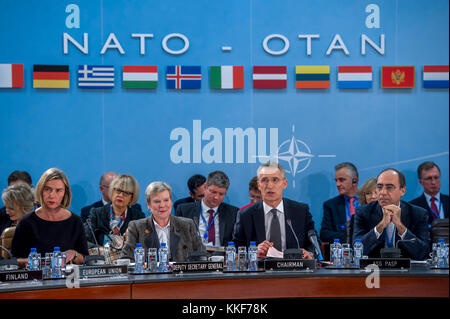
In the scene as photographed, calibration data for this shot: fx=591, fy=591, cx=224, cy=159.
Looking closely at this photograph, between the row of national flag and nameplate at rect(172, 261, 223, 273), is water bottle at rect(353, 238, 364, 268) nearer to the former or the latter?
nameplate at rect(172, 261, 223, 273)

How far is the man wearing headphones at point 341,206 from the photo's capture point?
5.28 m

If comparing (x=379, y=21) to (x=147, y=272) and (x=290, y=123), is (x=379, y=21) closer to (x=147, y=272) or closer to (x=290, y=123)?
(x=290, y=123)

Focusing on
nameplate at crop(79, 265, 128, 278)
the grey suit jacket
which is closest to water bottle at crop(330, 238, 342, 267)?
the grey suit jacket

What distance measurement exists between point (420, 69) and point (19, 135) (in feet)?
13.5

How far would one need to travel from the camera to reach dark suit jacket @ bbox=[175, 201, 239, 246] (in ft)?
16.4

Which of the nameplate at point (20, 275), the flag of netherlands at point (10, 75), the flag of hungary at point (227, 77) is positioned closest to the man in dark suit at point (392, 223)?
the nameplate at point (20, 275)

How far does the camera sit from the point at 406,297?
3.13 metres

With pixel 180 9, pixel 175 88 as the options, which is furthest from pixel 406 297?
pixel 180 9

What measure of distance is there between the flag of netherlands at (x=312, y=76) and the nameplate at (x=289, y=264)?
9.78 ft

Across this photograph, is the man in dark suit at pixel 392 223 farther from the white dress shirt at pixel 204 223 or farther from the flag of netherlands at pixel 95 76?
the flag of netherlands at pixel 95 76

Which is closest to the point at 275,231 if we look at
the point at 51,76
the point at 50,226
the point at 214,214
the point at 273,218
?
the point at 273,218

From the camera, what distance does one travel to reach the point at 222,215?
16.7 feet

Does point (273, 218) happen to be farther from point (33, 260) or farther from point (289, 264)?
point (33, 260)

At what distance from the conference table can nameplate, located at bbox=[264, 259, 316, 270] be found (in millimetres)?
83
